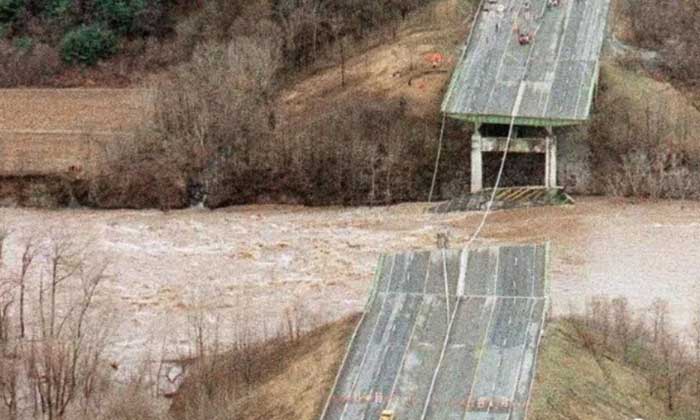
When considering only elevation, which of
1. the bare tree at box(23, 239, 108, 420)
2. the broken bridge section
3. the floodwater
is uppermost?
the broken bridge section

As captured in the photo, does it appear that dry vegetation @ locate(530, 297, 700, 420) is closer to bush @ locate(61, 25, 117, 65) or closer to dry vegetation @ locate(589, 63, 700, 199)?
dry vegetation @ locate(589, 63, 700, 199)

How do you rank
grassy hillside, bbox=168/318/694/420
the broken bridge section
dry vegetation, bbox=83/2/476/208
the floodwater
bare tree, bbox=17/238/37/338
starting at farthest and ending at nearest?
dry vegetation, bbox=83/2/476/208 → the floodwater → bare tree, bbox=17/238/37/338 → the broken bridge section → grassy hillside, bbox=168/318/694/420

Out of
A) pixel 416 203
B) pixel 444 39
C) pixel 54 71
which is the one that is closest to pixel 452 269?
pixel 416 203

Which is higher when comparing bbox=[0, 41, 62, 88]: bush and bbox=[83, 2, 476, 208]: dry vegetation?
bbox=[0, 41, 62, 88]: bush

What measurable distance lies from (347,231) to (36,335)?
1553 centimetres

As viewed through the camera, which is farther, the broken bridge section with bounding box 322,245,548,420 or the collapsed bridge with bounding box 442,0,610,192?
the collapsed bridge with bounding box 442,0,610,192

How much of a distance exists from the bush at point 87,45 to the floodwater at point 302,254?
14.1 meters

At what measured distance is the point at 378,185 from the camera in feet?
191

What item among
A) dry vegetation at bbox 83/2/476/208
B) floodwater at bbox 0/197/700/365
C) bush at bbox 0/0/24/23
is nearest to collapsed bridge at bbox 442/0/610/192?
dry vegetation at bbox 83/2/476/208

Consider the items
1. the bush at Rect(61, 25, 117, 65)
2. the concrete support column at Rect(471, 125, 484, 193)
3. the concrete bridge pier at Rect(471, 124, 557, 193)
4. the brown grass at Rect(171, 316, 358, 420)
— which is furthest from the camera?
the bush at Rect(61, 25, 117, 65)

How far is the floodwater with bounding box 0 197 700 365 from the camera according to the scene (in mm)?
44375

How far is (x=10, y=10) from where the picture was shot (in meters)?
73.6

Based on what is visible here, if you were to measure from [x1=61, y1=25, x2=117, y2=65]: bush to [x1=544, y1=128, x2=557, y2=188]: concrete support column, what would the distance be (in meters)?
23.8

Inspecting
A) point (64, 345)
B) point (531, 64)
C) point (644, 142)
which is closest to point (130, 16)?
point (531, 64)
